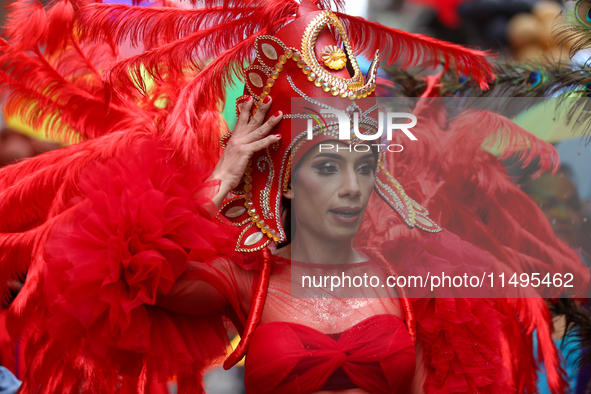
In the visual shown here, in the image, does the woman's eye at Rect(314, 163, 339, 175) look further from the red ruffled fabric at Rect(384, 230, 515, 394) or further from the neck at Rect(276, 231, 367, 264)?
the red ruffled fabric at Rect(384, 230, 515, 394)

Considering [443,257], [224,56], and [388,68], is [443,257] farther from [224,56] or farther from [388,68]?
[388,68]

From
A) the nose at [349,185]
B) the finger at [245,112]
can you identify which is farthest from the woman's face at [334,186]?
the finger at [245,112]

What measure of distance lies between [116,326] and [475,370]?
102 cm

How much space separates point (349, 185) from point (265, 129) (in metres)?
0.29

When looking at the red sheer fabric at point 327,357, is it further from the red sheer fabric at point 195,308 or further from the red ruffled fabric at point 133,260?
the red ruffled fabric at point 133,260

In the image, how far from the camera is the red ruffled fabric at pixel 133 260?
3.94 ft

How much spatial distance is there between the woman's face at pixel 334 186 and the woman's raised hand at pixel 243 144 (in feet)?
0.44

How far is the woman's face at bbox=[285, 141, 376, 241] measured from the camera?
142 centimetres

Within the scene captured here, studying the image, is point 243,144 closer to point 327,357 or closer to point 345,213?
point 345,213

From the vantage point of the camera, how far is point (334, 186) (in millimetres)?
1432

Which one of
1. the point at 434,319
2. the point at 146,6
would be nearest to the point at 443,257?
the point at 434,319

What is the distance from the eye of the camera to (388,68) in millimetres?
2578

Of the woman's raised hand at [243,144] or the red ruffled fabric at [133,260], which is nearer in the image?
the red ruffled fabric at [133,260]

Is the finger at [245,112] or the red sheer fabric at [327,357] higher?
the finger at [245,112]
